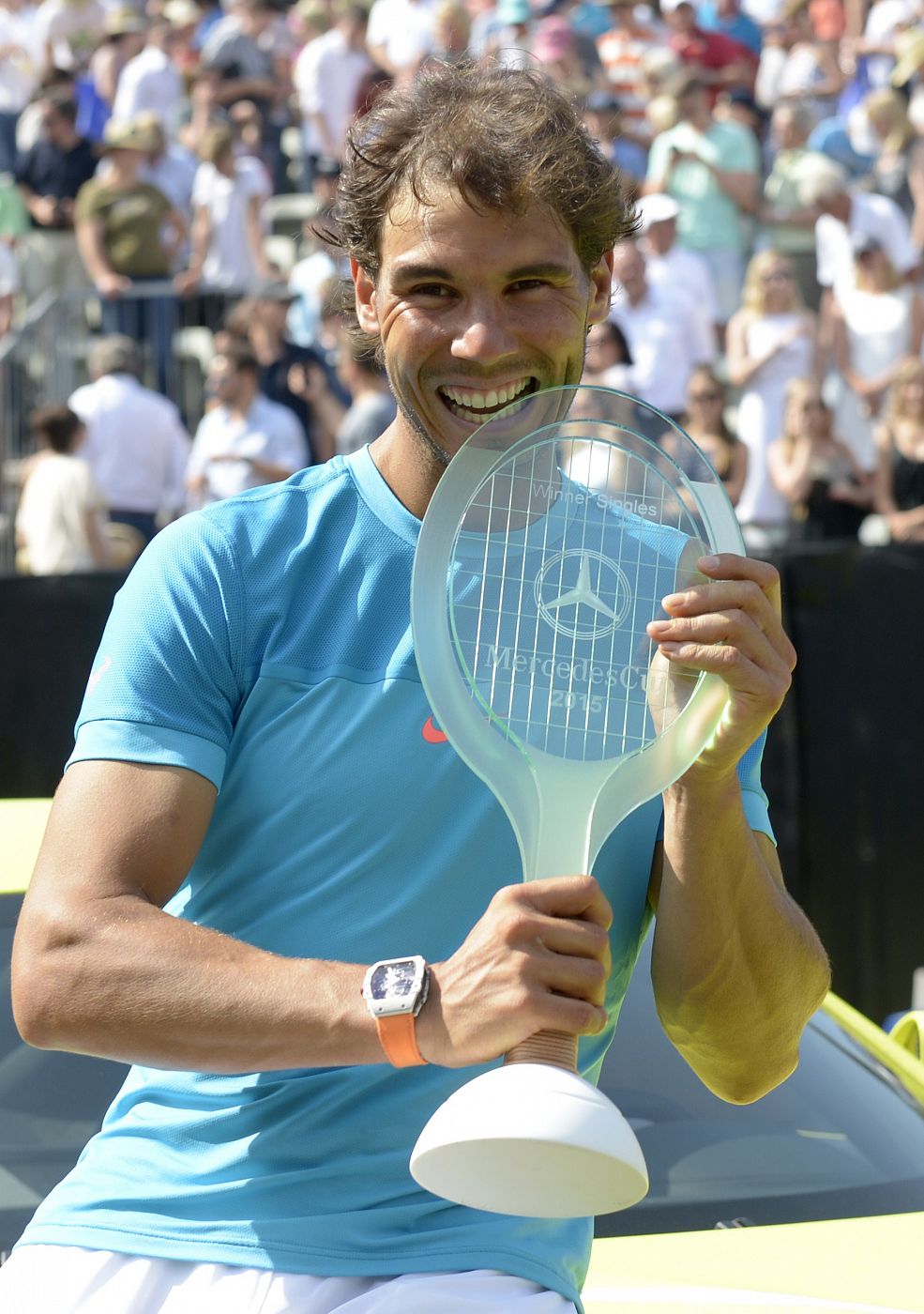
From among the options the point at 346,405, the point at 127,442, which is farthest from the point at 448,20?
the point at 127,442

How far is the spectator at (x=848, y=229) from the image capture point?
10164 mm

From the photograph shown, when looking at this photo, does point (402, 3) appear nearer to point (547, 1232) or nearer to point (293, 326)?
point (293, 326)

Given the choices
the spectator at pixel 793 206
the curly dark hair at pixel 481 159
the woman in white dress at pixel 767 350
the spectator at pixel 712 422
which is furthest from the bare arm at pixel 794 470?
the curly dark hair at pixel 481 159

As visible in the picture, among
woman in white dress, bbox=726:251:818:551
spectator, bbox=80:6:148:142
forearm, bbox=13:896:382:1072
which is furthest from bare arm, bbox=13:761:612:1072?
spectator, bbox=80:6:148:142

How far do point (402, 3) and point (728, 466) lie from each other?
5.09 metres

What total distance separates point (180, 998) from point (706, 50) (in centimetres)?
1150

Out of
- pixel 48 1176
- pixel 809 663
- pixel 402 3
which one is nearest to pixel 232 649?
pixel 48 1176

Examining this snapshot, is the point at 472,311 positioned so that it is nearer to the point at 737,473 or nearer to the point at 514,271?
the point at 514,271

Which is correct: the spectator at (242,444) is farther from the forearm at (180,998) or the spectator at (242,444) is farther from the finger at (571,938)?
the finger at (571,938)

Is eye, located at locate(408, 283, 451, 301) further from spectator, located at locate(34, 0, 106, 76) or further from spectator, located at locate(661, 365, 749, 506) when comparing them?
spectator, located at locate(34, 0, 106, 76)

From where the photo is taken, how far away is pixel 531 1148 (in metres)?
1.52

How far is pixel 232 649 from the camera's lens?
6.31ft

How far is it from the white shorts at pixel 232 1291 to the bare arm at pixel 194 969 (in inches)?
8.4

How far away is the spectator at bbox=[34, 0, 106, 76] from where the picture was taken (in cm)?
1325
